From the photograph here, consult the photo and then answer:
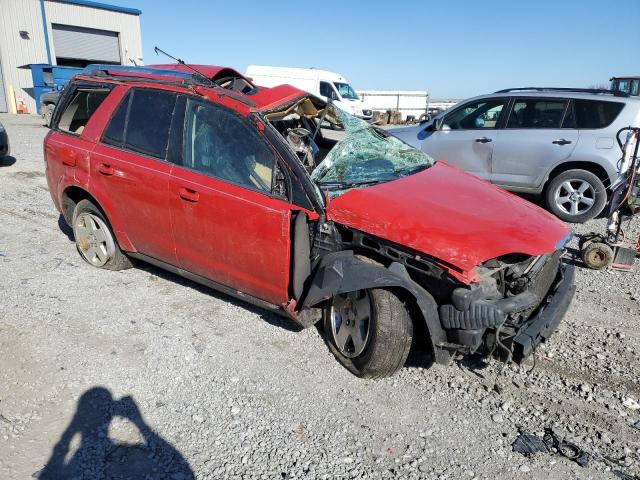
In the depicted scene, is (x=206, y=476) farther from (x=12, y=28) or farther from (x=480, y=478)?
(x=12, y=28)

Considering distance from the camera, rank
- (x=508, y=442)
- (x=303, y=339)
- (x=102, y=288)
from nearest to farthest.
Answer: (x=508, y=442)
(x=303, y=339)
(x=102, y=288)

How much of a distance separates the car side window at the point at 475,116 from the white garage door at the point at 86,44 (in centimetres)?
2565

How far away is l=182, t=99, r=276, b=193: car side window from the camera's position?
3.42 metres

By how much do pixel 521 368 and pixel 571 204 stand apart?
459 cm

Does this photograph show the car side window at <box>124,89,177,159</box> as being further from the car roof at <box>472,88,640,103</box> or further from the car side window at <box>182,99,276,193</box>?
the car roof at <box>472,88,640,103</box>

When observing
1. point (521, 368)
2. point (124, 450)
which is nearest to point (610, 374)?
point (521, 368)

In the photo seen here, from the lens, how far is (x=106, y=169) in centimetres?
424

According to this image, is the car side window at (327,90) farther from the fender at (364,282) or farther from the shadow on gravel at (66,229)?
the fender at (364,282)

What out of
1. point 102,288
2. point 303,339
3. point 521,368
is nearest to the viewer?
point 521,368

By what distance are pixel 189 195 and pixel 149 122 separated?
2.89 ft

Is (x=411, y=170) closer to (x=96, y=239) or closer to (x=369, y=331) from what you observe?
(x=369, y=331)

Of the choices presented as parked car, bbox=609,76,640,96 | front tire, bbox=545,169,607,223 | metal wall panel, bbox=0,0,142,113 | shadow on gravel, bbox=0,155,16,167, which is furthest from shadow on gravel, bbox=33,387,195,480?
metal wall panel, bbox=0,0,142,113

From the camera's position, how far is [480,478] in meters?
2.51

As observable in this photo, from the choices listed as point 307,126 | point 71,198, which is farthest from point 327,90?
point 71,198
